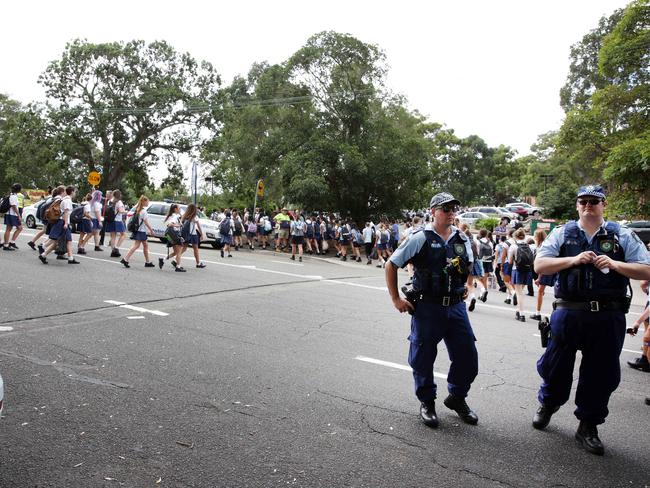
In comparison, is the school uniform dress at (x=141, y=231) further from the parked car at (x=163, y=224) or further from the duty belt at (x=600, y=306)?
the duty belt at (x=600, y=306)

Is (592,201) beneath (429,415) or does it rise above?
above

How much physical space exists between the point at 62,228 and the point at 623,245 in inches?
448

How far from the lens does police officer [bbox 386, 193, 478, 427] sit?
4.21 m

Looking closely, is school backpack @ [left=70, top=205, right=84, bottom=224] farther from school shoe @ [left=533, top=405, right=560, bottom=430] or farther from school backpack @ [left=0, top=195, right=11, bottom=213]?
school shoe @ [left=533, top=405, right=560, bottom=430]

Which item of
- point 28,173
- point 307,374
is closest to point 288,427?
point 307,374

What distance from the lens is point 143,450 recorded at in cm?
347

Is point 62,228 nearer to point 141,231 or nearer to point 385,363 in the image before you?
point 141,231

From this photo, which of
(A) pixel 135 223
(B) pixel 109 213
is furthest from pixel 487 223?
(A) pixel 135 223

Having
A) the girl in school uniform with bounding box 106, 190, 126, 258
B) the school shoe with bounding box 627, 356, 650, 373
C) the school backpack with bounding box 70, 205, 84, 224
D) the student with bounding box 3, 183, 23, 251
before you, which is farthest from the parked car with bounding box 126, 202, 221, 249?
the school shoe with bounding box 627, 356, 650, 373

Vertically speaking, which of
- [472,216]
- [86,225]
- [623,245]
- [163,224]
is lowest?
[86,225]

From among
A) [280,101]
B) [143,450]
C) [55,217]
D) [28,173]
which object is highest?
[280,101]

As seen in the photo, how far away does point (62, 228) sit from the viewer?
12.0m

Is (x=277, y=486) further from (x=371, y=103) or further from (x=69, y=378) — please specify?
(x=371, y=103)

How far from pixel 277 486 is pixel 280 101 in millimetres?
24545
